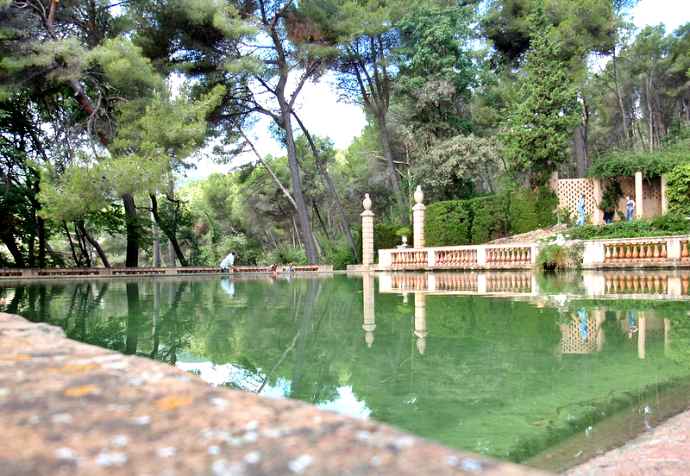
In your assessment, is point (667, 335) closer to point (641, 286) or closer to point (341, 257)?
point (641, 286)

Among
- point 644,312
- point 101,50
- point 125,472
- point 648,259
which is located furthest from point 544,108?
point 125,472

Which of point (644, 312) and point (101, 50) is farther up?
point (101, 50)

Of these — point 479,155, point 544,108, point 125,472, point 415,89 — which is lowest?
point 125,472

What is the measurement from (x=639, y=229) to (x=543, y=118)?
753cm

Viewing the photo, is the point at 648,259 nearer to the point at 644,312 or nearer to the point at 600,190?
the point at 644,312

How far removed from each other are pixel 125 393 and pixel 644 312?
7.26 metres

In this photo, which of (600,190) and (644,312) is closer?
(644,312)

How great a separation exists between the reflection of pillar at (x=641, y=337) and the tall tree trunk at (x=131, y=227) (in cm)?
2233

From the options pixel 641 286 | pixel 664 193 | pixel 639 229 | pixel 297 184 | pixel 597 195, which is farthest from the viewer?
pixel 297 184

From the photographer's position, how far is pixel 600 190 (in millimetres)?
27234

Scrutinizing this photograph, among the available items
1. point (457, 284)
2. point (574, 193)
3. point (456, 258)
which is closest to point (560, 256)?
point (456, 258)

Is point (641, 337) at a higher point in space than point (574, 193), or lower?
lower

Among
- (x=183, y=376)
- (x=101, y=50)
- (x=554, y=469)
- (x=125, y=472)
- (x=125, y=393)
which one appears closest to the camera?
(x=125, y=472)

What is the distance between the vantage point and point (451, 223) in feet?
86.4
